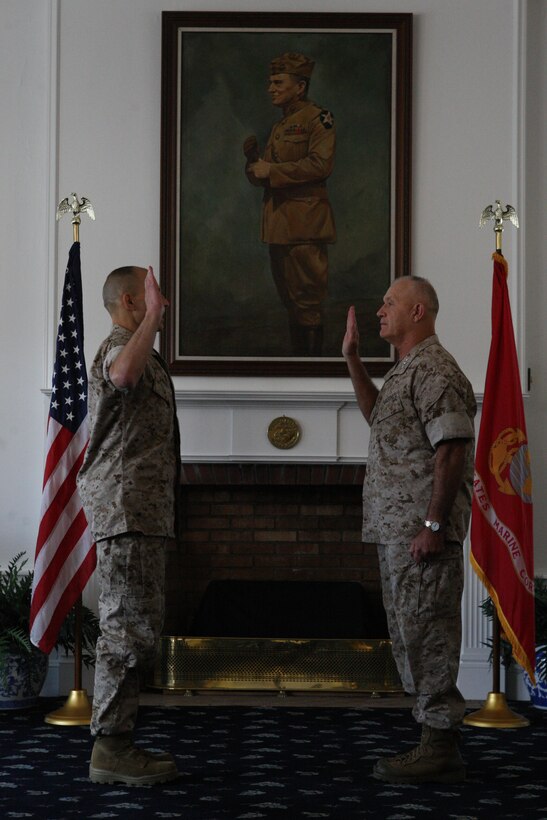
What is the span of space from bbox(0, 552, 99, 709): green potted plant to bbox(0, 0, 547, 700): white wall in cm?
53

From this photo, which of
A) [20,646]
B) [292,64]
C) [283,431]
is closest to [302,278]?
[283,431]

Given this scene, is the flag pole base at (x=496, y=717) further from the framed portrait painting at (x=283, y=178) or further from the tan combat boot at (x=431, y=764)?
the framed portrait painting at (x=283, y=178)

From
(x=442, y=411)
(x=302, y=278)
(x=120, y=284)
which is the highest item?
(x=302, y=278)

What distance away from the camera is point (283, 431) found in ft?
18.4

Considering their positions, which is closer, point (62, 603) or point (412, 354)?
point (412, 354)

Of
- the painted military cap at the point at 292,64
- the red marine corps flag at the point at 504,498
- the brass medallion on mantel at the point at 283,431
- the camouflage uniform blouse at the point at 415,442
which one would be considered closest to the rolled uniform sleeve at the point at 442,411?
the camouflage uniform blouse at the point at 415,442

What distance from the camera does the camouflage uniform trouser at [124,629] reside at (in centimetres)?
344

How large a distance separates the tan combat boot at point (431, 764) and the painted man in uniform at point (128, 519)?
2.40ft

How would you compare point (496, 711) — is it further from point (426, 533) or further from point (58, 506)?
point (58, 506)

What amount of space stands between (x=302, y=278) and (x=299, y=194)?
44 cm

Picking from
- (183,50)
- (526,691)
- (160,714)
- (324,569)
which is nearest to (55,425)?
(160,714)

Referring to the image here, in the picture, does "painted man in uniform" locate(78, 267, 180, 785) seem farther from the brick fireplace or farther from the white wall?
the brick fireplace

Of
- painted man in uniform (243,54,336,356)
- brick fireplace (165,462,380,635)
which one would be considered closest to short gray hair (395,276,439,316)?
painted man in uniform (243,54,336,356)

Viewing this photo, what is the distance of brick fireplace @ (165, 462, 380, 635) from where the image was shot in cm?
589
